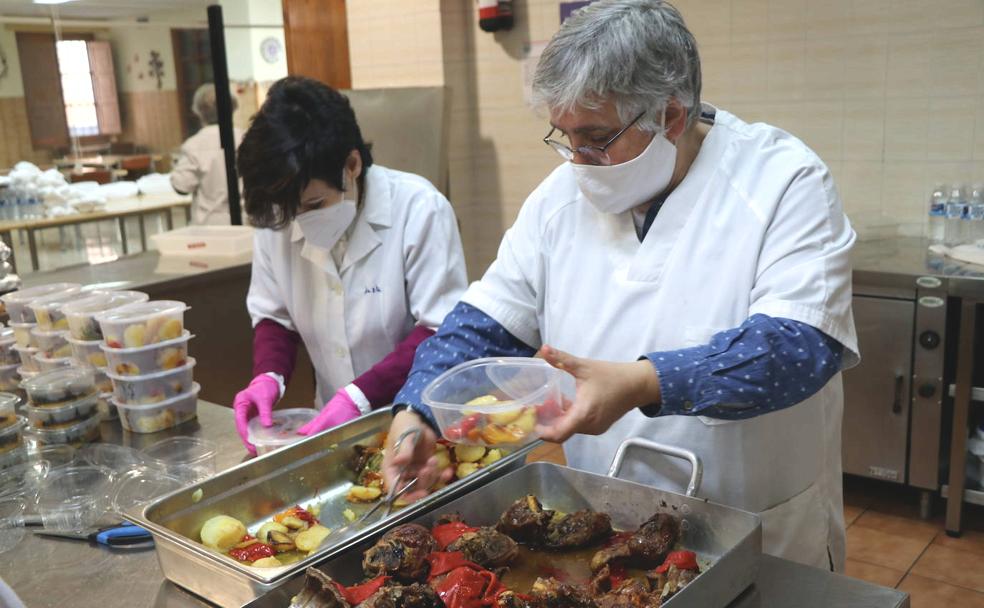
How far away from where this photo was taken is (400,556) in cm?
112

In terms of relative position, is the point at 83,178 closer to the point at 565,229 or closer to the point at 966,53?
the point at 565,229

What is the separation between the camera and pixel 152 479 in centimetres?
164

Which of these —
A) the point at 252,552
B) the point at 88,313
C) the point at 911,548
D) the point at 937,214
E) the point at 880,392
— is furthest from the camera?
the point at 937,214

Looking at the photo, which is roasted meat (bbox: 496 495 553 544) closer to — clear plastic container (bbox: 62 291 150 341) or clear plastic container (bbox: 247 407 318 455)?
clear plastic container (bbox: 247 407 318 455)

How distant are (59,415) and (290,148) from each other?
792mm

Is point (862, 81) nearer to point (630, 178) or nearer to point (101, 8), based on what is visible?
point (630, 178)

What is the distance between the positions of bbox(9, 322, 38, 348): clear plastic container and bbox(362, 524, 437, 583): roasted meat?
1.44 metres

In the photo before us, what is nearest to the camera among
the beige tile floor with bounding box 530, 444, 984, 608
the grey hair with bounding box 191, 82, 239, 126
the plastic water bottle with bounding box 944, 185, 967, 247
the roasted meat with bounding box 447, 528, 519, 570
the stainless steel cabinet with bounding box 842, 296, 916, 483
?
the roasted meat with bounding box 447, 528, 519, 570

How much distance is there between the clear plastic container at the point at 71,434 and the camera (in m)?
1.88

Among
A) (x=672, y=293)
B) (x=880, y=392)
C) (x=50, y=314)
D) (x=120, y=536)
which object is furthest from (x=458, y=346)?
(x=880, y=392)

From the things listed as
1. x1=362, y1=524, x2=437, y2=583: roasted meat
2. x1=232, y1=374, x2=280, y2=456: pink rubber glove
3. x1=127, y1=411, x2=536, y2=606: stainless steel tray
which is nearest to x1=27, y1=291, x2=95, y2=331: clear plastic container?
x1=232, y1=374, x2=280, y2=456: pink rubber glove

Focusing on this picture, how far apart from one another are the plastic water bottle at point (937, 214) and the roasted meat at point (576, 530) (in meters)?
2.49

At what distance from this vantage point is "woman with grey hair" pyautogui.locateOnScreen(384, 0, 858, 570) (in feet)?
3.90

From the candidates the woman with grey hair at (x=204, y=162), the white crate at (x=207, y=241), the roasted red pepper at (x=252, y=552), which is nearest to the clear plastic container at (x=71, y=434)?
the roasted red pepper at (x=252, y=552)
